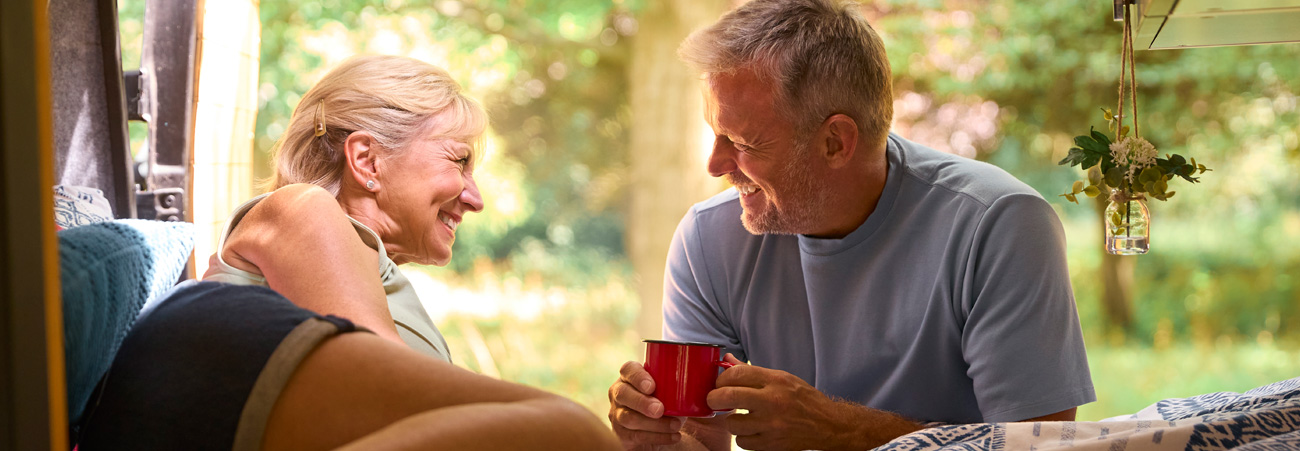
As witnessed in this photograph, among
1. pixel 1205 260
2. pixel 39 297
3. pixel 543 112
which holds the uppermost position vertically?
pixel 543 112

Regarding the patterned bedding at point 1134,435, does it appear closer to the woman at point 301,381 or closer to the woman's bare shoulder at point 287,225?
the woman at point 301,381

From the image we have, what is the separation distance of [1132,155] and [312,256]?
144 centimetres

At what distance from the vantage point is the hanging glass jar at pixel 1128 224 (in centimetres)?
166

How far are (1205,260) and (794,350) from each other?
6.02 meters

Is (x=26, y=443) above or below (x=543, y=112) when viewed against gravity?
below

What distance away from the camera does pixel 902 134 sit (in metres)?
6.23

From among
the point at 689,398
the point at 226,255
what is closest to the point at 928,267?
the point at 689,398

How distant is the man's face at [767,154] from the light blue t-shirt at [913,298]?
82mm

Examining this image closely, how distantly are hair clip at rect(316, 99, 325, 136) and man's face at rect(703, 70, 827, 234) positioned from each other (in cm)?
74

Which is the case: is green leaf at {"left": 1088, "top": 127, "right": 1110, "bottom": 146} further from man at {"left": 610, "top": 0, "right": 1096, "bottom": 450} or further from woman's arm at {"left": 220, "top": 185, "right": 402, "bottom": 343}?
woman's arm at {"left": 220, "top": 185, "right": 402, "bottom": 343}

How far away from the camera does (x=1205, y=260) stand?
6.52 meters

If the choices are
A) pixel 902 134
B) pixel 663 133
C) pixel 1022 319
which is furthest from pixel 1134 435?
pixel 902 134

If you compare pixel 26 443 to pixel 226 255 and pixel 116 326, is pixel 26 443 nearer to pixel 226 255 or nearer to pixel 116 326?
pixel 116 326

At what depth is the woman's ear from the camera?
5.29ft
